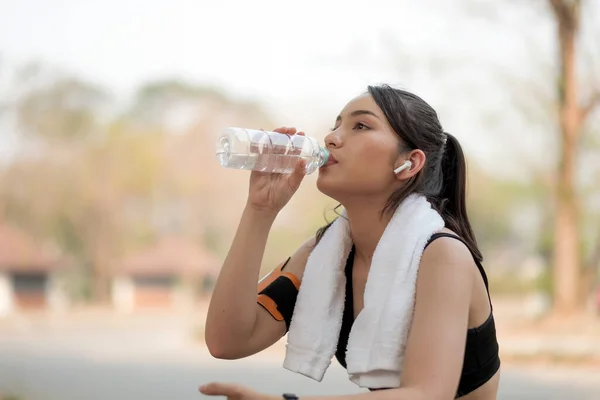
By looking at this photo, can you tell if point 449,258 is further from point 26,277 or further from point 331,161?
point 26,277

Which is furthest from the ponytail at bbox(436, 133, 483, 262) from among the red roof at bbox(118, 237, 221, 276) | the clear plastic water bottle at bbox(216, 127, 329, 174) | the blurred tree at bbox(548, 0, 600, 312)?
the red roof at bbox(118, 237, 221, 276)

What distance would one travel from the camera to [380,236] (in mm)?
1144

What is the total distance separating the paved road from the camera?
4.82 metres

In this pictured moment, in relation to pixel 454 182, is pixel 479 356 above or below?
below

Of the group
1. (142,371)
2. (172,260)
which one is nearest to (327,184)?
(142,371)

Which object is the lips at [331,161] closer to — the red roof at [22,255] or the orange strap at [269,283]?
the orange strap at [269,283]

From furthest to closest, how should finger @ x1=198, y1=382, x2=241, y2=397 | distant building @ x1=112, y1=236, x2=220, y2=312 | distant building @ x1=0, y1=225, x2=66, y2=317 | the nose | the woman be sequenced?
distant building @ x1=112, y1=236, x2=220, y2=312, distant building @ x1=0, y1=225, x2=66, y2=317, the nose, the woman, finger @ x1=198, y1=382, x2=241, y2=397

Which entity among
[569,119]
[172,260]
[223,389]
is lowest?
[223,389]

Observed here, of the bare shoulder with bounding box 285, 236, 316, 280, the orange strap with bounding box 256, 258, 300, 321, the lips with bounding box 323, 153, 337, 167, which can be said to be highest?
the lips with bounding box 323, 153, 337, 167

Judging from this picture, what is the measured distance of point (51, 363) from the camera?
18.1ft

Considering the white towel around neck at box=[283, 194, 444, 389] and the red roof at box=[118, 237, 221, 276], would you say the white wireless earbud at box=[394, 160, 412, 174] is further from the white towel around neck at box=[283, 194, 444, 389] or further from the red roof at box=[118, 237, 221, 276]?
the red roof at box=[118, 237, 221, 276]

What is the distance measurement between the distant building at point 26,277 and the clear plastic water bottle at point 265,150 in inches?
209

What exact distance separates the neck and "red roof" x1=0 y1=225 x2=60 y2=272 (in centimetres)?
531

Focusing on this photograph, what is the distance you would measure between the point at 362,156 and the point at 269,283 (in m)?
0.29
